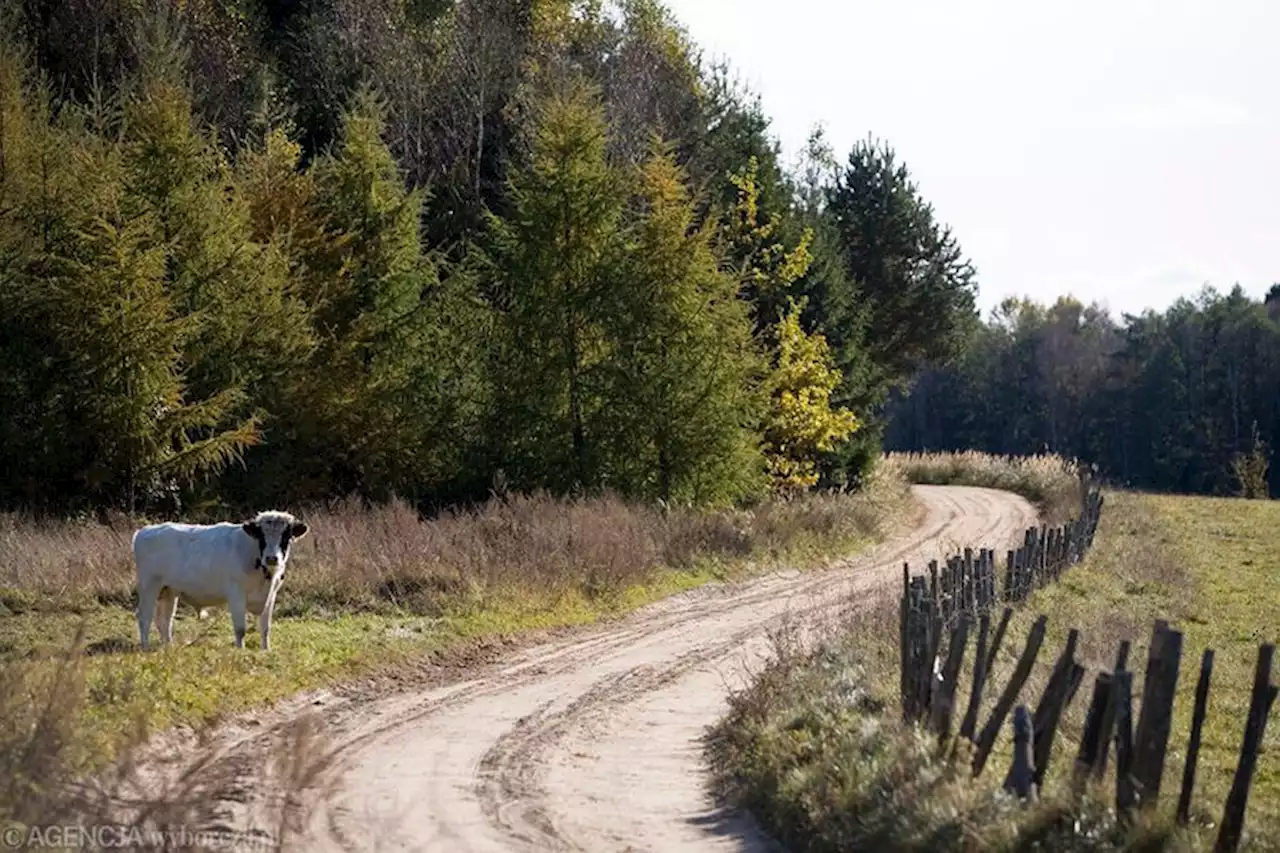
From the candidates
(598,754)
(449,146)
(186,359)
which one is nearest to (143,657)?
(598,754)

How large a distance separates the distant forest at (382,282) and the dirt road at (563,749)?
455 inches

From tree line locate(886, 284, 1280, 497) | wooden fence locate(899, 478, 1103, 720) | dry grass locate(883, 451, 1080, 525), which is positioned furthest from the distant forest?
tree line locate(886, 284, 1280, 497)

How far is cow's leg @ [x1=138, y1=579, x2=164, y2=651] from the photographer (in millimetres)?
18859

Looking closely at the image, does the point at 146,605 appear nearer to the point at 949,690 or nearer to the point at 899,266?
the point at 949,690

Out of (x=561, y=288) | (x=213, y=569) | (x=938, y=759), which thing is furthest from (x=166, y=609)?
(x=561, y=288)

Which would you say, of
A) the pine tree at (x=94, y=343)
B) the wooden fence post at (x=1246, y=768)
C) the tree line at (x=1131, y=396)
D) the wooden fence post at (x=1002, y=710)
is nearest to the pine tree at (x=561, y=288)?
the pine tree at (x=94, y=343)

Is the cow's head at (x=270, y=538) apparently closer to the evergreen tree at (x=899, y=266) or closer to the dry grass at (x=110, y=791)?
the dry grass at (x=110, y=791)

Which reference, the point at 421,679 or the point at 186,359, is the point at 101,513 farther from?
the point at 421,679

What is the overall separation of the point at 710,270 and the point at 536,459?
608 cm

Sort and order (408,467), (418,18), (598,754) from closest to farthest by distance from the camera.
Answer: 1. (598,754)
2. (408,467)
3. (418,18)

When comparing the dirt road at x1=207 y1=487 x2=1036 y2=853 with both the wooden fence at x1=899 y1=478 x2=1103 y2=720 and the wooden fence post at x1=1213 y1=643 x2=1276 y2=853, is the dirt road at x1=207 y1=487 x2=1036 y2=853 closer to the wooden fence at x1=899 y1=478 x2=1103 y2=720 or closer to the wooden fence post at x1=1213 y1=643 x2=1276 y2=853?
the wooden fence at x1=899 y1=478 x2=1103 y2=720

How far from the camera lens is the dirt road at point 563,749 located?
39.9 feet

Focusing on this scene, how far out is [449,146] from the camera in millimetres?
54156

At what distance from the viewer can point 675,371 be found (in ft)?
118
